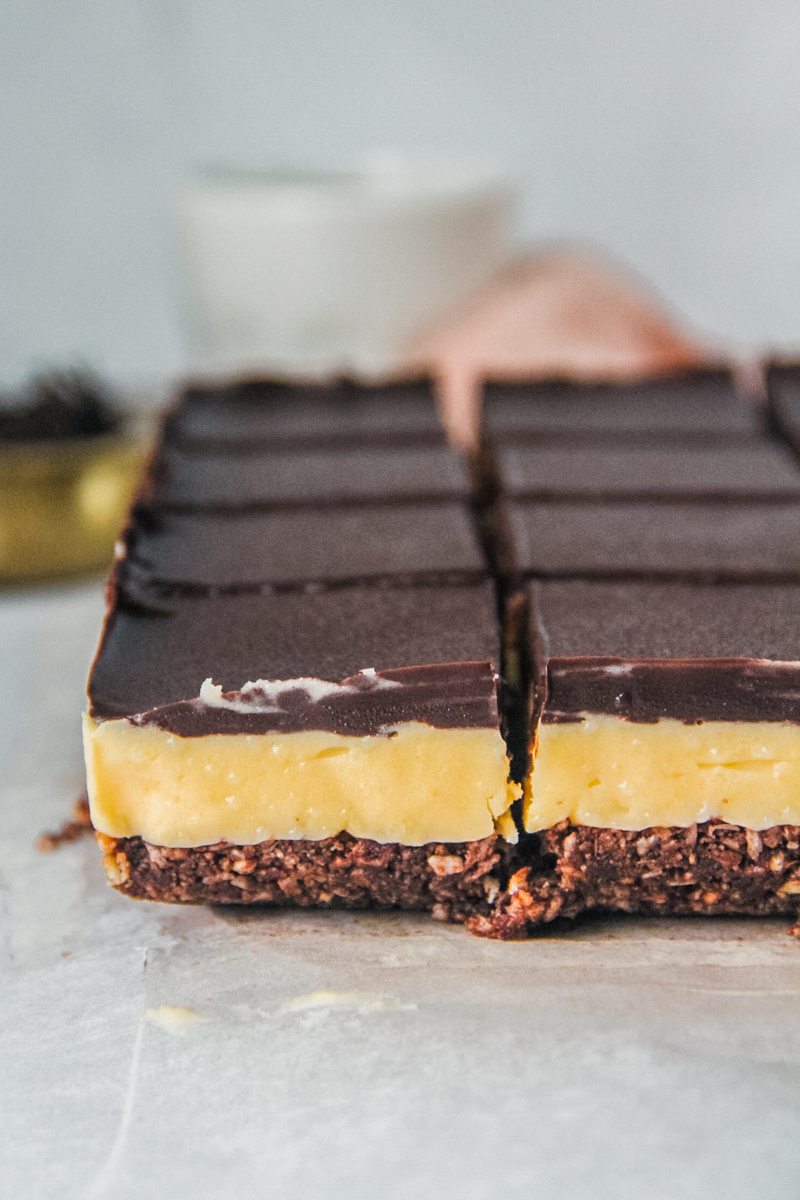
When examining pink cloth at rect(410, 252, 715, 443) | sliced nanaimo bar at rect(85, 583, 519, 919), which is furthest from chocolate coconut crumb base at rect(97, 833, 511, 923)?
pink cloth at rect(410, 252, 715, 443)

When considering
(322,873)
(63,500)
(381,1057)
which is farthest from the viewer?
(63,500)

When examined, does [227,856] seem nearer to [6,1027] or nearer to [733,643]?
[6,1027]

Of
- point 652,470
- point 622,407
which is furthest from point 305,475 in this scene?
point 622,407

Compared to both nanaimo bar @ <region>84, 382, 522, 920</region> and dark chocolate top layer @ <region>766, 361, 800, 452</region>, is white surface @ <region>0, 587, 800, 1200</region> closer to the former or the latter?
nanaimo bar @ <region>84, 382, 522, 920</region>

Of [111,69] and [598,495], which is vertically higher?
[111,69]

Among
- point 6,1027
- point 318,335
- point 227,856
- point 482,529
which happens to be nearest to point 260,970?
point 227,856

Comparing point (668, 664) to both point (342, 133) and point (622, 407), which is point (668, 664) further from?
point (342, 133)
